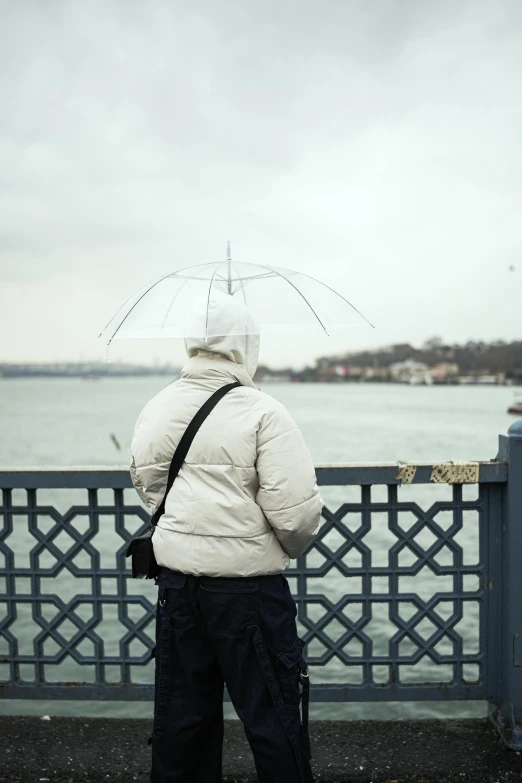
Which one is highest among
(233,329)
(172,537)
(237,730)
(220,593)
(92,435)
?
(233,329)

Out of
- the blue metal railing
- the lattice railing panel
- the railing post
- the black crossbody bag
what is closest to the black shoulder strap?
the black crossbody bag

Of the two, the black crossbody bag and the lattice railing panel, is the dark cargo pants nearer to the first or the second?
the black crossbody bag

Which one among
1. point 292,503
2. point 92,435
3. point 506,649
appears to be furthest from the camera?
point 92,435

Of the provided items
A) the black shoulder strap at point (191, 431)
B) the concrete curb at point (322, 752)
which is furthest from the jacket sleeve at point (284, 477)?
the concrete curb at point (322, 752)

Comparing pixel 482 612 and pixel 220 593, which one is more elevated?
pixel 220 593

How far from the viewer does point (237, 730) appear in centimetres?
385

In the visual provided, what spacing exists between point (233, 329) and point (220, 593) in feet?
3.05

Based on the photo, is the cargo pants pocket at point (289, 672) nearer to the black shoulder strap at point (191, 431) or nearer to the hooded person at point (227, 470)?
the hooded person at point (227, 470)

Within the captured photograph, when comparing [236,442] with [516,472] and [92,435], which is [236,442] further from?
[92,435]

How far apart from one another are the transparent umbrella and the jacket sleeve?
1.50ft

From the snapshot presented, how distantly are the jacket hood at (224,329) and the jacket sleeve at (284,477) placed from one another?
0.29m

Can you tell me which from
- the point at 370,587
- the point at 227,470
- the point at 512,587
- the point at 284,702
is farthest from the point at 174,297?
the point at 512,587

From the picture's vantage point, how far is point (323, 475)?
364cm

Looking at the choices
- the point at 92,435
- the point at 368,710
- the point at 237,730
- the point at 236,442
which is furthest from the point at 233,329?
the point at 92,435
